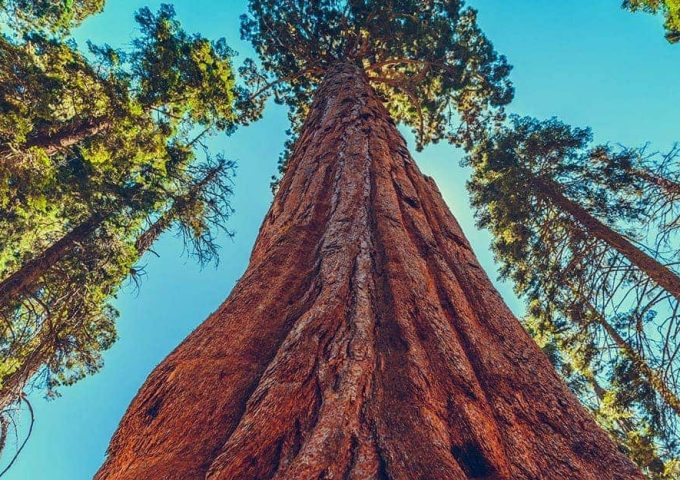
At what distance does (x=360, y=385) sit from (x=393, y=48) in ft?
34.7

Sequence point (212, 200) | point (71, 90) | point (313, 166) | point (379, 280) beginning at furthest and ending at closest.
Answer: point (212, 200) < point (71, 90) < point (313, 166) < point (379, 280)

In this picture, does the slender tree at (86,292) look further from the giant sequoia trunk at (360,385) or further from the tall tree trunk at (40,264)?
the giant sequoia trunk at (360,385)

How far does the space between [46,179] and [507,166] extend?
9037 mm

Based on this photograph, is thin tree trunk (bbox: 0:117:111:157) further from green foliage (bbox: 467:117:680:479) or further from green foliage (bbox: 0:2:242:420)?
green foliage (bbox: 467:117:680:479)

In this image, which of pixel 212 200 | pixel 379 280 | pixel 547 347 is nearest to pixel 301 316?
pixel 379 280

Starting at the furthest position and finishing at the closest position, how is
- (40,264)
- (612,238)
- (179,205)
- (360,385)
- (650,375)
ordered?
1. (179,205)
2. (40,264)
3. (612,238)
4. (650,375)
5. (360,385)

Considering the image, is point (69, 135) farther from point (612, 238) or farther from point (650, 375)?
point (650, 375)

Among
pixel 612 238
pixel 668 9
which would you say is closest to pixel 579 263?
pixel 612 238

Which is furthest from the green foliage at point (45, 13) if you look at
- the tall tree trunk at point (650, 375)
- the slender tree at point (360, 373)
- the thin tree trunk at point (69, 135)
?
the tall tree trunk at point (650, 375)

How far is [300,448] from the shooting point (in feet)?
3.92

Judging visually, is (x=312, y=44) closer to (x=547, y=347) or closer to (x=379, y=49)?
(x=379, y=49)

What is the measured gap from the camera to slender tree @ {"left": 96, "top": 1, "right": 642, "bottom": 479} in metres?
1.21

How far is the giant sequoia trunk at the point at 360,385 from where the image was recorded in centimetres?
120

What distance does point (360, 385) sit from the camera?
1389 millimetres
